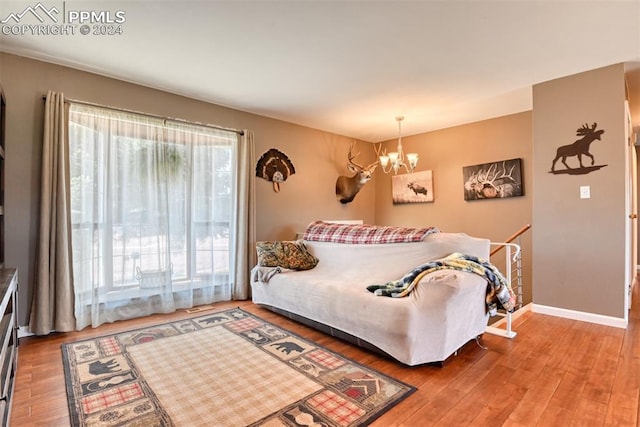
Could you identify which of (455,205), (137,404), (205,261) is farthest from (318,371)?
(455,205)

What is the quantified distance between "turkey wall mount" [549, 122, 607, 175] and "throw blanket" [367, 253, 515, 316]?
5.10 feet

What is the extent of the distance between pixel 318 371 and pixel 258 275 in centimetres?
154

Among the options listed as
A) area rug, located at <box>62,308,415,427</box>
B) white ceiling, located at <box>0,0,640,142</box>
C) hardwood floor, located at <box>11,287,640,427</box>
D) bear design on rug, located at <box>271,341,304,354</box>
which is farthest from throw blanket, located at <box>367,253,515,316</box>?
white ceiling, located at <box>0,0,640,142</box>

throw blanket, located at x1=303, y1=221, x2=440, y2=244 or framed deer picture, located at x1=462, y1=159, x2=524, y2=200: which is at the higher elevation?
framed deer picture, located at x1=462, y1=159, x2=524, y2=200

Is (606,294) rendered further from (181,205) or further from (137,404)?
(181,205)

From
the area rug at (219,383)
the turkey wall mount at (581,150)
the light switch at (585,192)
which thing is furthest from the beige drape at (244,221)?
the light switch at (585,192)

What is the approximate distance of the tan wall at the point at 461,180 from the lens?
4094 millimetres

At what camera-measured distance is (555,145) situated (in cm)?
316

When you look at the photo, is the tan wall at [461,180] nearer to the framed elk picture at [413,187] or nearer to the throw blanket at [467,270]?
the framed elk picture at [413,187]

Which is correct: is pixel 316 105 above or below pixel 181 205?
above

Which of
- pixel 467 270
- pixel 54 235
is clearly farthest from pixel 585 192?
pixel 54 235

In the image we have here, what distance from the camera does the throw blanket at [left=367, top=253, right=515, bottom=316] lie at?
2256mm

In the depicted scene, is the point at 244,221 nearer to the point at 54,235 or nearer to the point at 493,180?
the point at 54,235

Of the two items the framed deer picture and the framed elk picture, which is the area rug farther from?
the framed elk picture
